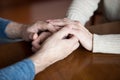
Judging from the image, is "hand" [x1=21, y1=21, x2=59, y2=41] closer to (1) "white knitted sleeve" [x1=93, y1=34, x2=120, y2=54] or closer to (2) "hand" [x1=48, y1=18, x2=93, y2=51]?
(2) "hand" [x1=48, y1=18, x2=93, y2=51]

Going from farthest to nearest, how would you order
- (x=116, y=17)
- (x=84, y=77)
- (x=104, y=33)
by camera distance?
1. (x=116, y=17)
2. (x=104, y=33)
3. (x=84, y=77)

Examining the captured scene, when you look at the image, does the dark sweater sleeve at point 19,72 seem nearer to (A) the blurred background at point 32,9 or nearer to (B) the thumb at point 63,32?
(B) the thumb at point 63,32

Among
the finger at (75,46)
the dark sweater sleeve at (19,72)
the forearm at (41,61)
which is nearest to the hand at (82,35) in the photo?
the finger at (75,46)

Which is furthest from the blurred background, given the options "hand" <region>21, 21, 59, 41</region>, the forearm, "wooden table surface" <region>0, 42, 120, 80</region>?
the forearm

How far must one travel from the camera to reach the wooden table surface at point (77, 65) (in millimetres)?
812

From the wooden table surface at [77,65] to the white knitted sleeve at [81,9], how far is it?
350mm

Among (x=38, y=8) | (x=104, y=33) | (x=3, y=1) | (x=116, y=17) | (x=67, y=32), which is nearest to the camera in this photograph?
(x=67, y=32)

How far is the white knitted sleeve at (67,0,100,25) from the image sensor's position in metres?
1.31

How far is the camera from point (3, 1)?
12.1 feet

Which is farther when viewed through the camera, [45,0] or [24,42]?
[45,0]

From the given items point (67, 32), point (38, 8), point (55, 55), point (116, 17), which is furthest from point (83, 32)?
point (38, 8)

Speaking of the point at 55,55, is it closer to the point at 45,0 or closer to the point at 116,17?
the point at 116,17

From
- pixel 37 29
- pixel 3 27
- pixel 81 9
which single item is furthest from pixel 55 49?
pixel 81 9

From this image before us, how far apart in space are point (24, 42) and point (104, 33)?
1.22ft
